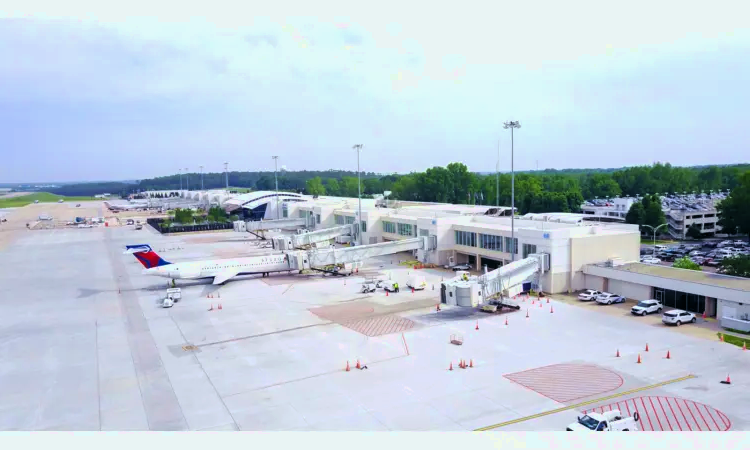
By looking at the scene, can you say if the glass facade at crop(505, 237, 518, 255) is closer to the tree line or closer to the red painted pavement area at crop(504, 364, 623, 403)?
the red painted pavement area at crop(504, 364, 623, 403)

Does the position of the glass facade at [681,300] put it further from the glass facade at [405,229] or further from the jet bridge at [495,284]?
the glass facade at [405,229]

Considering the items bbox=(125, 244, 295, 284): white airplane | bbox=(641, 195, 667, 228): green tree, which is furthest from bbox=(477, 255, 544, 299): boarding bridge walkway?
bbox=(641, 195, 667, 228): green tree

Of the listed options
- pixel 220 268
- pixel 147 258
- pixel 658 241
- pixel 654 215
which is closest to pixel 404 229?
pixel 220 268

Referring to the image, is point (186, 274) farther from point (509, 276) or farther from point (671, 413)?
point (671, 413)

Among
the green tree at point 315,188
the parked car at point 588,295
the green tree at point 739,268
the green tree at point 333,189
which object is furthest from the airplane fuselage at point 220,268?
the green tree at point 333,189
